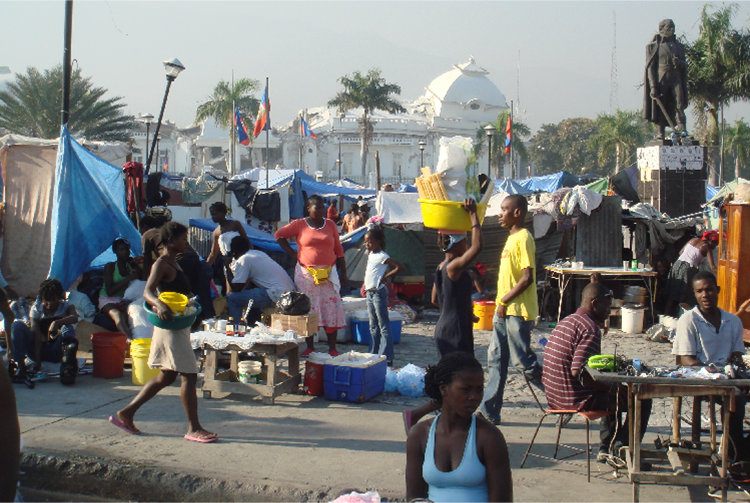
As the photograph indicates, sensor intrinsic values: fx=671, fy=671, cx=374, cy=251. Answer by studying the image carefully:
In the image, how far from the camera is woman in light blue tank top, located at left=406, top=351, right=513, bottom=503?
8.74ft

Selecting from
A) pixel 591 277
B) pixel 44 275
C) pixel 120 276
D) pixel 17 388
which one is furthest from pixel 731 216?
pixel 44 275

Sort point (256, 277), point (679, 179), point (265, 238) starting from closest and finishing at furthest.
Result: 1. point (256, 277)
2. point (265, 238)
3. point (679, 179)

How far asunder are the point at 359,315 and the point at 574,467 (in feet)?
16.1

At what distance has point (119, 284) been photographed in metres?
7.98

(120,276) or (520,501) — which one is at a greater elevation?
(120,276)

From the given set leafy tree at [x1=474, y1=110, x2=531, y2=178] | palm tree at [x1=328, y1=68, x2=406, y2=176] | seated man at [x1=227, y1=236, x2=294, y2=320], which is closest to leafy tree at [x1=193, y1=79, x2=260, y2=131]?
palm tree at [x1=328, y1=68, x2=406, y2=176]

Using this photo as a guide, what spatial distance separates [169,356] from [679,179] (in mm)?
10975

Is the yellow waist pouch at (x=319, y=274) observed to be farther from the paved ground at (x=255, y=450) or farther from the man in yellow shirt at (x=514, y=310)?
the man in yellow shirt at (x=514, y=310)

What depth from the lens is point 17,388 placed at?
20.9 feet

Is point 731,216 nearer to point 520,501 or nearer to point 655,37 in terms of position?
point 655,37

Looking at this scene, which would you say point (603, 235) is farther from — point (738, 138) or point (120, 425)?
point (738, 138)

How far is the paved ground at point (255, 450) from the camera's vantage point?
4.28m

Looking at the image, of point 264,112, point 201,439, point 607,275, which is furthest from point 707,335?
point 264,112

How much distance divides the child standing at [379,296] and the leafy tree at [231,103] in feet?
109
